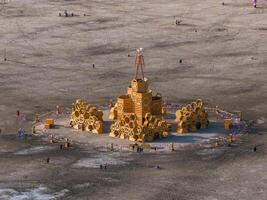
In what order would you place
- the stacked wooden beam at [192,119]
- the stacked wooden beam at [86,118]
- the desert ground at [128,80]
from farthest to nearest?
the stacked wooden beam at [86,118] < the stacked wooden beam at [192,119] < the desert ground at [128,80]

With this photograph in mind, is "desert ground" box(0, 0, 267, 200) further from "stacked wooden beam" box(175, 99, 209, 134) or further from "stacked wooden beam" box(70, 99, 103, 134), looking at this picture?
"stacked wooden beam" box(175, 99, 209, 134)

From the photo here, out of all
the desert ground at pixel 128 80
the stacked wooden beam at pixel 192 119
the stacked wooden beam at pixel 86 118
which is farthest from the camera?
the stacked wooden beam at pixel 86 118

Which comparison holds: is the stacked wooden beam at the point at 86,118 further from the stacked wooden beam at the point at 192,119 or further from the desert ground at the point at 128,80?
the stacked wooden beam at the point at 192,119

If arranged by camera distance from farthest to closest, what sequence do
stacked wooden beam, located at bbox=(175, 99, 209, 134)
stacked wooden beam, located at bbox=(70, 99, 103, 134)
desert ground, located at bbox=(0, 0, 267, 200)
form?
stacked wooden beam, located at bbox=(70, 99, 103, 134), stacked wooden beam, located at bbox=(175, 99, 209, 134), desert ground, located at bbox=(0, 0, 267, 200)

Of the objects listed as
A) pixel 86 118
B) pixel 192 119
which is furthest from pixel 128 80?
pixel 192 119

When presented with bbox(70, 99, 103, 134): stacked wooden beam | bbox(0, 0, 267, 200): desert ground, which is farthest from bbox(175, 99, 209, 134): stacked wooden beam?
bbox(70, 99, 103, 134): stacked wooden beam

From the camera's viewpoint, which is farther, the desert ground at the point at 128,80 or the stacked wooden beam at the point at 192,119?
the stacked wooden beam at the point at 192,119

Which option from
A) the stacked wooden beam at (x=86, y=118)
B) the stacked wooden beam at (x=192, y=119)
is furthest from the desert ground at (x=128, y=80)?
the stacked wooden beam at (x=192, y=119)

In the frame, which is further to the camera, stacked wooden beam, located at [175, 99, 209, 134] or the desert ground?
stacked wooden beam, located at [175, 99, 209, 134]

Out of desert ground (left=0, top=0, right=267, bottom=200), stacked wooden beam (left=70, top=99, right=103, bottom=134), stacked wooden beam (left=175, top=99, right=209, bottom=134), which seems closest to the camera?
desert ground (left=0, top=0, right=267, bottom=200)
